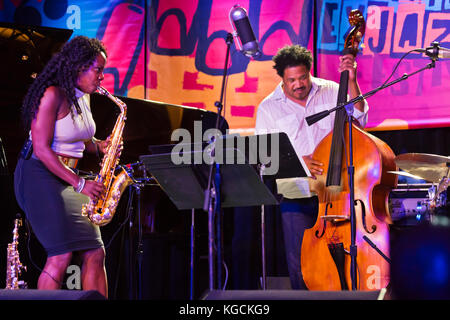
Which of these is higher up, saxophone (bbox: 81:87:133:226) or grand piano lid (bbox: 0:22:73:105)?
grand piano lid (bbox: 0:22:73:105)

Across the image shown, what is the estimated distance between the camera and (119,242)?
14.3ft

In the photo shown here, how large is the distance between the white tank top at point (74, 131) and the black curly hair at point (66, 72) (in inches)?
2.3

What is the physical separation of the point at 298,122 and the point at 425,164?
1.01 metres

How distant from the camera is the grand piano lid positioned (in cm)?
455

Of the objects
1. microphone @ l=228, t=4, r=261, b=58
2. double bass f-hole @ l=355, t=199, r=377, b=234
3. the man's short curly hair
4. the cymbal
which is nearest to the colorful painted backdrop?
the man's short curly hair

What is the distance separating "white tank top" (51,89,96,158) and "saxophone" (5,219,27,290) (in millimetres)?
1417

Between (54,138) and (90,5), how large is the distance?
11.4 feet

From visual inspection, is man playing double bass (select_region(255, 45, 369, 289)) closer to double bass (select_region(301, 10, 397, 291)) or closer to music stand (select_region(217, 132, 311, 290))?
double bass (select_region(301, 10, 397, 291))

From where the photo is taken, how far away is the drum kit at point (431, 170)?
141 inches

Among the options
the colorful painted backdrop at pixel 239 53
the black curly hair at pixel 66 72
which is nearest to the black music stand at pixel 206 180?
the black curly hair at pixel 66 72

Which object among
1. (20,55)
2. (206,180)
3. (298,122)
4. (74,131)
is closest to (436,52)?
(298,122)

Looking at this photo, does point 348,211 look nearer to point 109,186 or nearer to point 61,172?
point 109,186

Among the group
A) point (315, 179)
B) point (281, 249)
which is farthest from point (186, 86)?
point (315, 179)

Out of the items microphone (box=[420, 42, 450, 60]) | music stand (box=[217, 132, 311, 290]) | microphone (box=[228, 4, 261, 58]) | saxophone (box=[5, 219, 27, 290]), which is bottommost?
saxophone (box=[5, 219, 27, 290])
